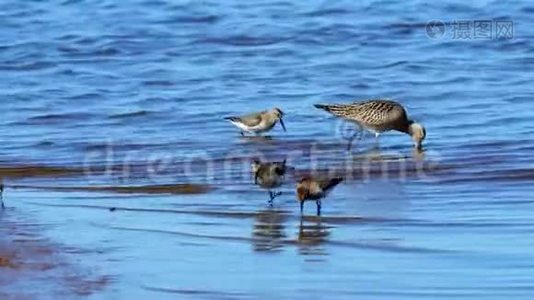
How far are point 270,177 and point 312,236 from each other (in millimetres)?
1353

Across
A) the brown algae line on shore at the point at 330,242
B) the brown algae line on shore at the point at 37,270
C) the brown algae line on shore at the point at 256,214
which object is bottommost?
the brown algae line on shore at the point at 37,270

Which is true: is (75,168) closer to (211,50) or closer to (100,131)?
(100,131)

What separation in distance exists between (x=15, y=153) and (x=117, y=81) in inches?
210

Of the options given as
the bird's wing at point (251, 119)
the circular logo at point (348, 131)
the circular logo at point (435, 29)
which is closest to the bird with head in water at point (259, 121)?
the bird's wing at point (251, 119)

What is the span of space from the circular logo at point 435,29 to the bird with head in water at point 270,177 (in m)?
11.5

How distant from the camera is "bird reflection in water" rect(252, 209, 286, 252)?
28.0 feet

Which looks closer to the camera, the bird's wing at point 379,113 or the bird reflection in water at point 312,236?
the bird reflection in water at point 312,236

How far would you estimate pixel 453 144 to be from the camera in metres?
13.3

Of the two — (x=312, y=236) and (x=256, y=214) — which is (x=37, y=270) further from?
(x=256, y=214)

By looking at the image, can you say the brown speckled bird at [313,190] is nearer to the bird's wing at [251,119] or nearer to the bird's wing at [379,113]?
the bird's wing at [251,119]

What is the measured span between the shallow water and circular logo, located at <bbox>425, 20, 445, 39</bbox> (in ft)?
0.55

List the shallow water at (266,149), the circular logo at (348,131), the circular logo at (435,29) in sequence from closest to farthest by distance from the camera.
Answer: the shallow water at (266,149) → the circular logo at (348,131) → the circular logo at (435,29)

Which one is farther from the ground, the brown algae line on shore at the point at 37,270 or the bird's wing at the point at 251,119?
the bird's wing at the point at 251,119

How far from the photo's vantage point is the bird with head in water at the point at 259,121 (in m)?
13.8
